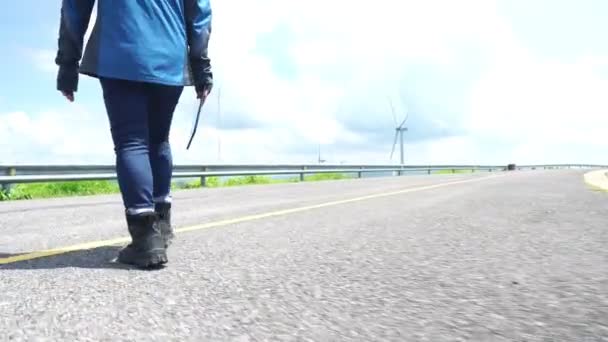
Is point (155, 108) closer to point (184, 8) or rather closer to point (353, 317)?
point (184, 8)

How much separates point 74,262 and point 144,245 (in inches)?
17.1

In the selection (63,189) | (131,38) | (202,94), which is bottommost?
(63,189)

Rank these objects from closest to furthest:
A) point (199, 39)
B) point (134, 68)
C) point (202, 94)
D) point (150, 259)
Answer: point (150, 259)
point (134, 68)
point (199, 39)
point (202, 94)

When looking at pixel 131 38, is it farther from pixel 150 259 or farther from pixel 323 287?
pixel 323 287

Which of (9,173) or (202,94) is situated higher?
(202,94)

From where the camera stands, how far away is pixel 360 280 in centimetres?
225

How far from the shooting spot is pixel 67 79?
8.89 ft

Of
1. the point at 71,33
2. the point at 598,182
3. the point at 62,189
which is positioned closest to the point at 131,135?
the point at 71,33

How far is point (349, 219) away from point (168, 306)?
3009 millimetres

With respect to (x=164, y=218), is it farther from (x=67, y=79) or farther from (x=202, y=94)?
(x=67, y=79)

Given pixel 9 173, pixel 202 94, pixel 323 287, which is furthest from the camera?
pixel 9 173

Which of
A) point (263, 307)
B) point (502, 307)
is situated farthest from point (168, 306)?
point (502, 307)

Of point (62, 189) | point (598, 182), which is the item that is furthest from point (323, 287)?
point (598, 182)

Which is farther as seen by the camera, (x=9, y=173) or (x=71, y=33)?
(x=9, y=173)
